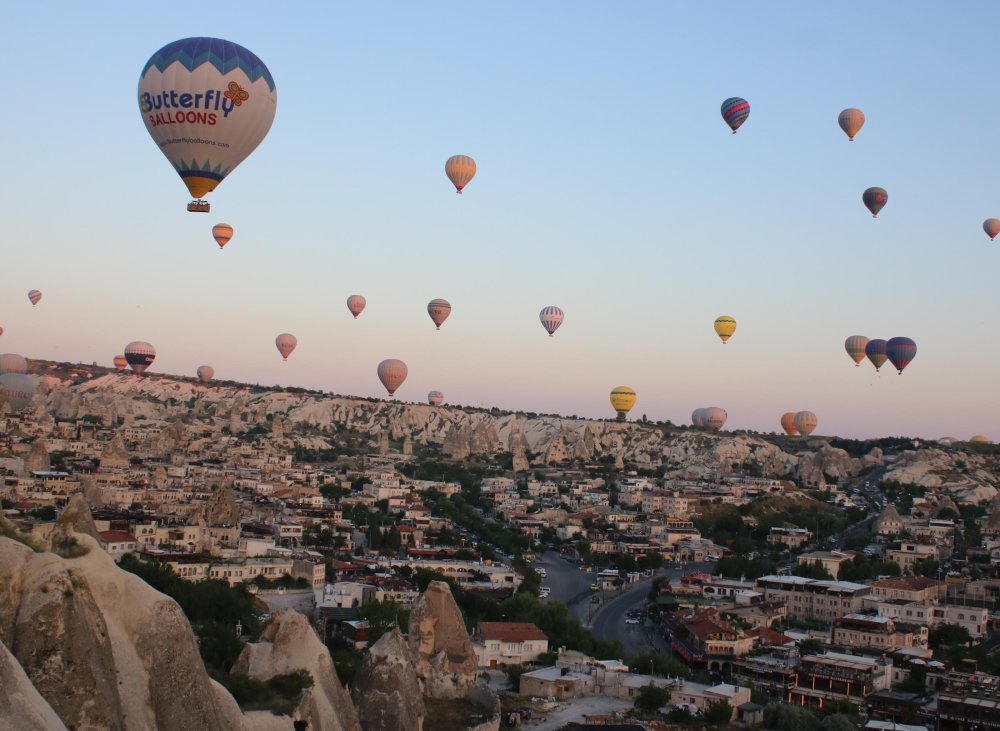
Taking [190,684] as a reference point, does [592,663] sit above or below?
below

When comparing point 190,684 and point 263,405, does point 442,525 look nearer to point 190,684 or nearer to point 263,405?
point 190,684

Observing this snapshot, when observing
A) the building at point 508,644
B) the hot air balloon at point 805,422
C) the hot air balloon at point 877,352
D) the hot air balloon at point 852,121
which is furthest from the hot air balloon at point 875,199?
the hot air balloon at point 805,422

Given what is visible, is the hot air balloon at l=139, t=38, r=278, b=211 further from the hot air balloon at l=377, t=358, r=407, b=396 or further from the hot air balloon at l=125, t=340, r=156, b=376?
the hot air balloon at l=125, t=340, r=156, b=376

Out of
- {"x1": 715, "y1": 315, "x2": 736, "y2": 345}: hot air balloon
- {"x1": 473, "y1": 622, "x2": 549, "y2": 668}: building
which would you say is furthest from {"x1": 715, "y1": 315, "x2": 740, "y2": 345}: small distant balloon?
{"x1": 473, "y1": 622, "x2": 549, "y2": 668}: building

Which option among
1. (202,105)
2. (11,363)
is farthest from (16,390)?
(202,105)

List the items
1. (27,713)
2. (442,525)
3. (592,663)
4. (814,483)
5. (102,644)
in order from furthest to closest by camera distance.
→ (814,483) < (442,525) < (592,663) < (102,644) < (27,713)

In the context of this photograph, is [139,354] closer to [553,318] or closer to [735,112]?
[553,318]

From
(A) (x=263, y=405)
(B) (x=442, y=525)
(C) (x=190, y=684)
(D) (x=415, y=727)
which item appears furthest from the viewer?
(A) (x=263, y=405)

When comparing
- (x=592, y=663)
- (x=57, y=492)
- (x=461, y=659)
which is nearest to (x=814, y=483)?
(x=57, y=492)
